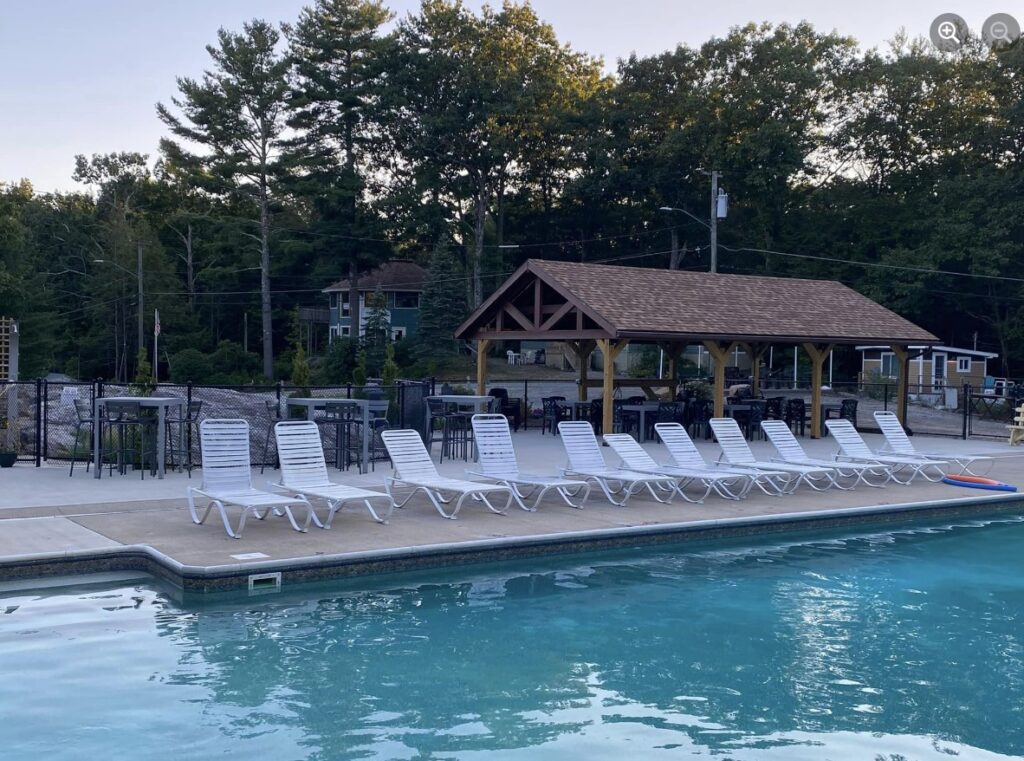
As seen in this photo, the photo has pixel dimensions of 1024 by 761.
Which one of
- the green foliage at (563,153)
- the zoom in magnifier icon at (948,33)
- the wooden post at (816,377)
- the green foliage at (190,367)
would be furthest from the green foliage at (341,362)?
the zoom in magnifier icon at (948,33)

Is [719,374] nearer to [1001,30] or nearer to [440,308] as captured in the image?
[440,308]

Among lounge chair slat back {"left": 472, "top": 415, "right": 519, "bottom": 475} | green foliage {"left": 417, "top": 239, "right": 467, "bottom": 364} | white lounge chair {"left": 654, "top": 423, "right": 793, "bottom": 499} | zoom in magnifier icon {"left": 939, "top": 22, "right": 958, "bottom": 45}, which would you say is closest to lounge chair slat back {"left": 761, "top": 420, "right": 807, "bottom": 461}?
white lounge chair {"left": 654, "top": 423, "right": 793, "bottom": 499}

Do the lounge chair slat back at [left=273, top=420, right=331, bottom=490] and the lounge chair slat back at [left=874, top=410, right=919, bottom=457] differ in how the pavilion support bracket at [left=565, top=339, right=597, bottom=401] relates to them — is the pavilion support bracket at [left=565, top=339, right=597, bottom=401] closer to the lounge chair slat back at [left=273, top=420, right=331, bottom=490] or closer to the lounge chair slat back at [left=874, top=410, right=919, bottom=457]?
the lounge chair slat back at [left=874, top=410, right=919, bottom=457]

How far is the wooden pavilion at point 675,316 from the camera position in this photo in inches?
830

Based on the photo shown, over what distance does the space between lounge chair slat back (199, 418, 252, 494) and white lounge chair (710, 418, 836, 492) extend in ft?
22.2

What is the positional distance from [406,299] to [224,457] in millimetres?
52910

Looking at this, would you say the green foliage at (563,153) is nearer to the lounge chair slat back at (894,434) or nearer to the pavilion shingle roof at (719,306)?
the pavilion shingle roof at (719,306)

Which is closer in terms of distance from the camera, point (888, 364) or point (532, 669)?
point (532, 669)

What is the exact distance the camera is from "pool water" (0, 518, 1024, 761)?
6.06m

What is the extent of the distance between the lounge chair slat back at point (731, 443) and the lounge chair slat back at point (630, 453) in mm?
1215

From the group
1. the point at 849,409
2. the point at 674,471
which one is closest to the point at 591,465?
the point at 674,471

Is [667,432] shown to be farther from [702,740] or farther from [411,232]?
[411,232]

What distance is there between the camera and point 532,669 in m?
7.41

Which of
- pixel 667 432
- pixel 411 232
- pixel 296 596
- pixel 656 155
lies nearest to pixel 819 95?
pixel 656 155
